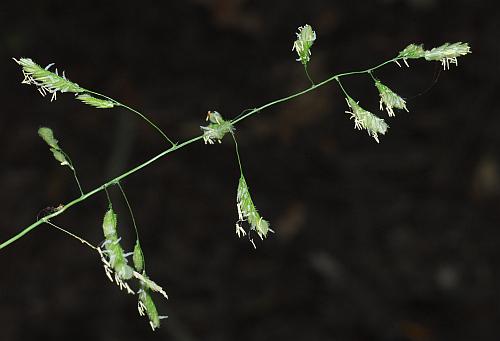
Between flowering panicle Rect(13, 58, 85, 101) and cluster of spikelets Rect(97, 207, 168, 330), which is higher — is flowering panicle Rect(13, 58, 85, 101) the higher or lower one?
the higher one

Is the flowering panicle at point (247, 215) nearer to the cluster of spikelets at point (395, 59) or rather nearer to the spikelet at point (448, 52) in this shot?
the cluster of spikelets at point (395, 59)

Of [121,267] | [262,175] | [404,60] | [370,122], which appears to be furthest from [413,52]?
[262,175]

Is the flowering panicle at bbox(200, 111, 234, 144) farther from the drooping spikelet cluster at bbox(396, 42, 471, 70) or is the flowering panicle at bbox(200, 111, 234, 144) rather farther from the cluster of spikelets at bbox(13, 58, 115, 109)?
the drooping spikelet cluster at bbox(396, 42, 471, 70)

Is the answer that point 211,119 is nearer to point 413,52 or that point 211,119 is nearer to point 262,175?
point 413,52

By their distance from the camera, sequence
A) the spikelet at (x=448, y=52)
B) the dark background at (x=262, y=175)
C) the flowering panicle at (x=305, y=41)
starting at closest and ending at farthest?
the spikelet at (x=448, y=52) → the flowering panicle at (x=305, y=41) → the dark background at (x=262, y=175)

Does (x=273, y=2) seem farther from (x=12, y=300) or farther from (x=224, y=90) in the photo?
(x=12, y=300)

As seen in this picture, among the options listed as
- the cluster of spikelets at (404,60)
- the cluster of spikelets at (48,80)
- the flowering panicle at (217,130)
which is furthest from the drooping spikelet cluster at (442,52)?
the cluster of spikelets at (48,80)

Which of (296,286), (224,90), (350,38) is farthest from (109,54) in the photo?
(296,286)

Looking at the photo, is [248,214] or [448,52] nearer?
[448,52]

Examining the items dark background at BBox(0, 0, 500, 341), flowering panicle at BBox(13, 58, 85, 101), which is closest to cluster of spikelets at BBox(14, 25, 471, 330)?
flowering panicle at BBox(13, 58, 85, 101)
